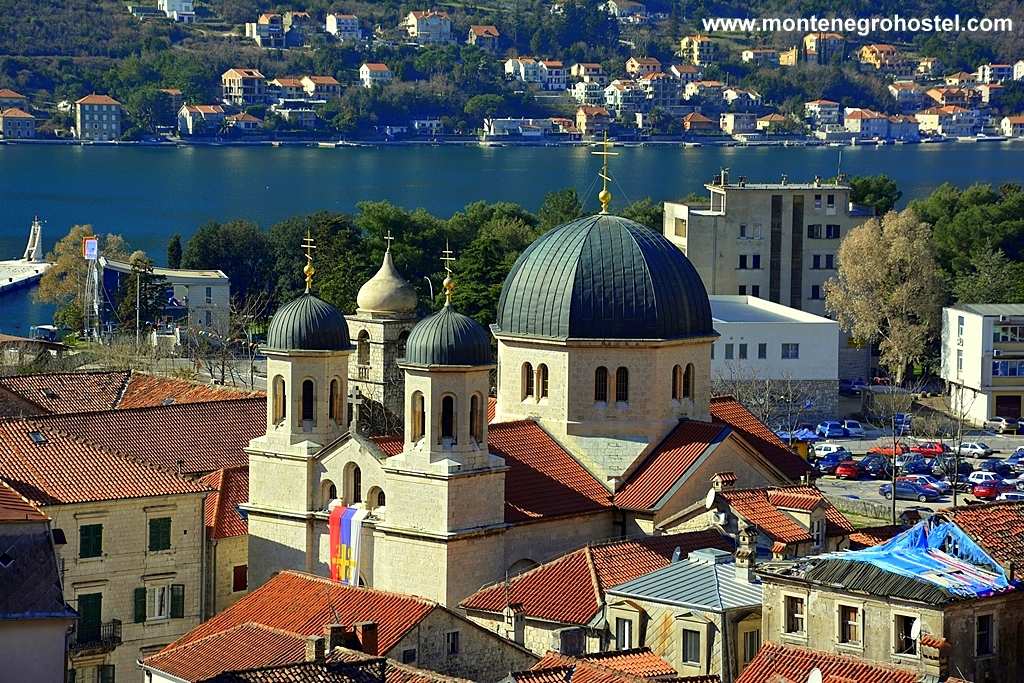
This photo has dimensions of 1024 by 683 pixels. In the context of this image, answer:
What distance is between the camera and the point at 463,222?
3969 inches

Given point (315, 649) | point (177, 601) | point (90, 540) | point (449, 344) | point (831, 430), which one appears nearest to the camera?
point (315, 649)

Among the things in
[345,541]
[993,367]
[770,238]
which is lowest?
[993,367]

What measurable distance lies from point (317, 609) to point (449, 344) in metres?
5.66

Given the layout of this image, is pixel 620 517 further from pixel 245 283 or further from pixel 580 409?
pixel 245 283

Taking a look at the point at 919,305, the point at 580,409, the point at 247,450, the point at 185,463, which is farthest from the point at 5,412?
the point at 919,305

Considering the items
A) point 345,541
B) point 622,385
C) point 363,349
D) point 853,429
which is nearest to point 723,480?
point 622,385

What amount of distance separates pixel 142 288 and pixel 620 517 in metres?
48.6

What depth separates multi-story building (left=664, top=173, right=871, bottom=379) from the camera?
307 ft

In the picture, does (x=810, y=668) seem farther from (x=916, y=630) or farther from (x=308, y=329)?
(x=308, y=329)

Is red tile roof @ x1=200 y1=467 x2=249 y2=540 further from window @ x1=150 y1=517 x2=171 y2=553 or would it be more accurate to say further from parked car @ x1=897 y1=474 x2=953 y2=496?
parked car @ x1=897 y1=474 x2=953 y2=496

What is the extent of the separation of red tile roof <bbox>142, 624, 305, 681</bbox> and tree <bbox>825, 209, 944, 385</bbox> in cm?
5368

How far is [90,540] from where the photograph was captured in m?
43.0

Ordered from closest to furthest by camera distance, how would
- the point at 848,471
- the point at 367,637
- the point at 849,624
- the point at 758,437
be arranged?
the point at 849,624 < the point at 367,637 < the point at 758,437 < the point at 848,471

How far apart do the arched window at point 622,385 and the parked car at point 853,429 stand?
31.3m
